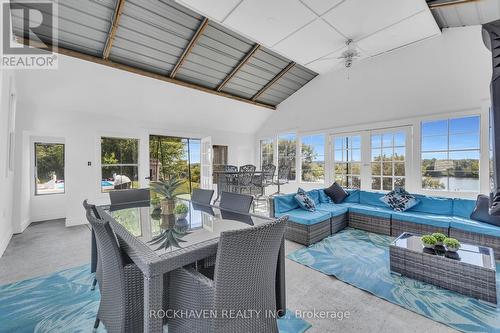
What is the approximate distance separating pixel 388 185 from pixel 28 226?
752 cm

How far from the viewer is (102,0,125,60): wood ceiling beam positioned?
124 inches

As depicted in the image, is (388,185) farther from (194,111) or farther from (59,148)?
(59,148)

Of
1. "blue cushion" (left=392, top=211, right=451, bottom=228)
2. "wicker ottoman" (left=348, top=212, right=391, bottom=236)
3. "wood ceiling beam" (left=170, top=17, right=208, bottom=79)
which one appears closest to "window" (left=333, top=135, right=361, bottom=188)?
"wicker ottoman" (left=348, top=212, right=391, bottom=236)

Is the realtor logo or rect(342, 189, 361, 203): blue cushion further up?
the realtor logo

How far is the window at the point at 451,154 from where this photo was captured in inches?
157

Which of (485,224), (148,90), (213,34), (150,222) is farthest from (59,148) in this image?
Answer: (485,224)

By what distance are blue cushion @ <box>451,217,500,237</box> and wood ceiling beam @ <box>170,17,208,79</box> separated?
4852 mm

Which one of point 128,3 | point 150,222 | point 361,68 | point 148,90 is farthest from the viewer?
point 361,68

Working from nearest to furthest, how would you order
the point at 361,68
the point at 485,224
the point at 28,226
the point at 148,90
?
1. the point at 485,224
2. the point at 28,226
3. the point at 148,90
4. the point at 361,68

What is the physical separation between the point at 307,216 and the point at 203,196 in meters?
1.62

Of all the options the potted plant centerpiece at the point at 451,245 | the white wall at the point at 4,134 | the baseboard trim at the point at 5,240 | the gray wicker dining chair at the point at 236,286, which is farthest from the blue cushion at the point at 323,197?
the baseboard trim at the point at 5,240

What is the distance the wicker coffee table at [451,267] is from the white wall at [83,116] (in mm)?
5078

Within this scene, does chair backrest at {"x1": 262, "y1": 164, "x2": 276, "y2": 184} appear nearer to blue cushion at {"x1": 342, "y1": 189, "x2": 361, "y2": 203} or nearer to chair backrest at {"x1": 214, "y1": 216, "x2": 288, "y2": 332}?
blue cushion at {"x1": 342, "y1": 189, "x2": 361, "y2": 203}

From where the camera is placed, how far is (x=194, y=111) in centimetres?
599
